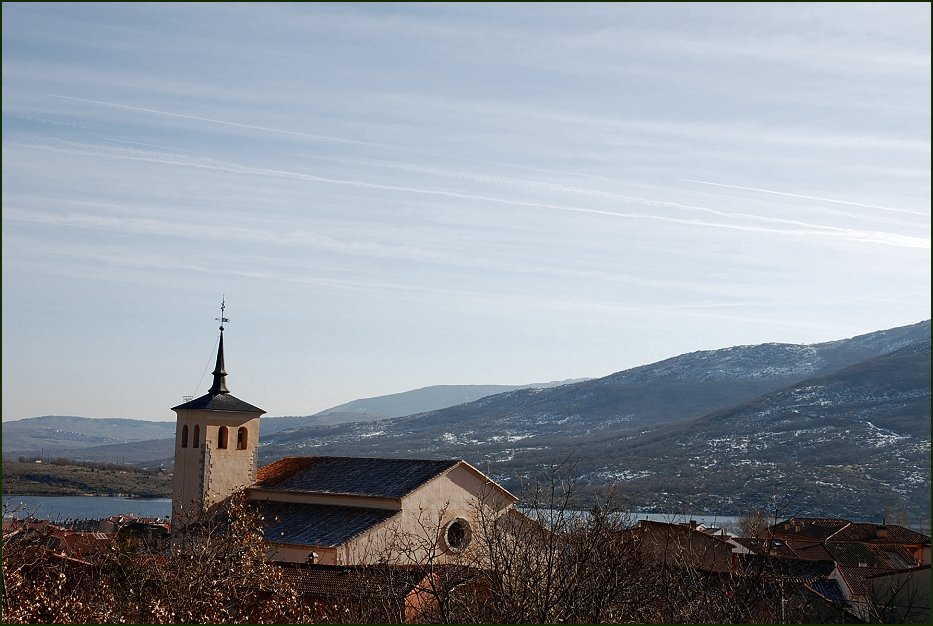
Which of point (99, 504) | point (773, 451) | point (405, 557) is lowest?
point (99, 504)

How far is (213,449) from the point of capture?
3669 centimetres

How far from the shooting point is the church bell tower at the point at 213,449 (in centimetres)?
3653

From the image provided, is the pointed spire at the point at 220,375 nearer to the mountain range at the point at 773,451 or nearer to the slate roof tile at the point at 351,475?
the slate roof tile at the point at 351,475

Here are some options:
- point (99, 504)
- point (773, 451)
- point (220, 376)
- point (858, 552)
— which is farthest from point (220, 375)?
point (773, 451)

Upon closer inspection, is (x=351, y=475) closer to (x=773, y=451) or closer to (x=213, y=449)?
(x=213, y=449)

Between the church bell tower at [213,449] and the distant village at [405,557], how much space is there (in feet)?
0.19

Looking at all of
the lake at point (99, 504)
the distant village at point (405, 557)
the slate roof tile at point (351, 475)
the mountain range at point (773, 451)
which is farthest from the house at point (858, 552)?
the lake at point (99, 504)

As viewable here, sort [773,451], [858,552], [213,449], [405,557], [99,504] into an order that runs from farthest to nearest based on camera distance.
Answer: [773,451] → [99,504] → [858,552] → [213,449] → [405,557]

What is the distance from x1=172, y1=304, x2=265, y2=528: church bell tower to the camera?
3653cm

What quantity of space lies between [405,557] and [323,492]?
3614 mm

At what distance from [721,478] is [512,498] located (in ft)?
337

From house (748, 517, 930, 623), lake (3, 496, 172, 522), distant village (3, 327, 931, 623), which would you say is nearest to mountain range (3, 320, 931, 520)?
lake (3, 496, 172, 522)

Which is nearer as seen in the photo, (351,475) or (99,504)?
(351,475)

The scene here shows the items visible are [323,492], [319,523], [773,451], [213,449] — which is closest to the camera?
[319,523]
